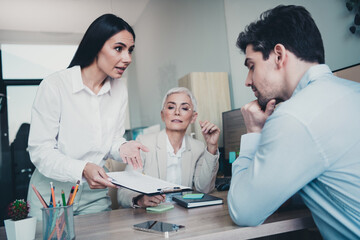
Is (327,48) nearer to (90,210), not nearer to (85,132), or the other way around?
(85,132)

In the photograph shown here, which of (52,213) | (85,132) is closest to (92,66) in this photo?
(85,132)

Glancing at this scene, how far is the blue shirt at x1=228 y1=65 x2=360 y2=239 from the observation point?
33.0 inches

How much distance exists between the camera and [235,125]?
262 cm

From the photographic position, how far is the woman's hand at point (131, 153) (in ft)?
4.92

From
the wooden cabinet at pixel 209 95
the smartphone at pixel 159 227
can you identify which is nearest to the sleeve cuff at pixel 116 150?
the smartphone at pixel 159 227

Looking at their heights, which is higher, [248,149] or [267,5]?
[267,5]

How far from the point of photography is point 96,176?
4.07 ft

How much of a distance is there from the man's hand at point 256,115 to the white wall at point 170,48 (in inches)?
81.9

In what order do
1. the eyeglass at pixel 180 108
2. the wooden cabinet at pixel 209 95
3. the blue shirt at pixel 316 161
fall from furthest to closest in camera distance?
the wooden cabinet at pixel 209 95 < the eyeglass at pixel 180 108 < the blue shirt at pixel 316 161

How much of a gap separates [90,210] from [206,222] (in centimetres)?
72

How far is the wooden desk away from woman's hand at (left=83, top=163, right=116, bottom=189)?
5.7 inches

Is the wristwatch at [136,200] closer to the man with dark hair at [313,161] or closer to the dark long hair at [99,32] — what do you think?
the man with dark hair at [313,161]

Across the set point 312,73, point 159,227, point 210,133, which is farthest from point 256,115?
point 210,133

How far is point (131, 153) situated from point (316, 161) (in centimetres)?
90
